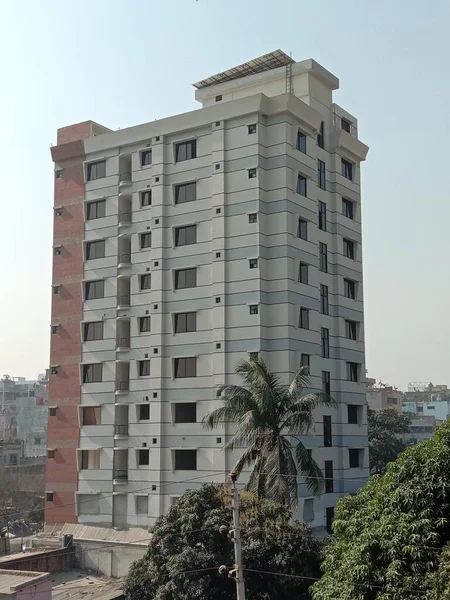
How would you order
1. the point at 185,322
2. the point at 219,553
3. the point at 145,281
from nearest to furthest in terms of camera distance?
the point at 219,553, the point at 185,322, the point at 145,281

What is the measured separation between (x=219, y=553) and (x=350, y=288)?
24.3 metres

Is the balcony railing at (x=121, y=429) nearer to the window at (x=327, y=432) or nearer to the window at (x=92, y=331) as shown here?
the window at (x=92, y=331)

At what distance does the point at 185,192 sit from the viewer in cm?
4625

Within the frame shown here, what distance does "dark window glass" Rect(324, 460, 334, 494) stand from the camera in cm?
4434

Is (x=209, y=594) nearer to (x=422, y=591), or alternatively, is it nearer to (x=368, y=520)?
(x=368, y=520)

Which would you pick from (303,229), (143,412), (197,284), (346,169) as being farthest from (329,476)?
(346,169)

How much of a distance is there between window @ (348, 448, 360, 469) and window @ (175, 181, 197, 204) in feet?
61.3

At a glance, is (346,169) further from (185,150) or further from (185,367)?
(185,367)

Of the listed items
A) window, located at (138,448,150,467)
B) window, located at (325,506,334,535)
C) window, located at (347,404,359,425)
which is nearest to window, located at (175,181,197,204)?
window, located at (138,448,150,467)

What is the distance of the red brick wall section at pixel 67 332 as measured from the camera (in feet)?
156

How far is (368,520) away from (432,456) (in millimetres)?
2802

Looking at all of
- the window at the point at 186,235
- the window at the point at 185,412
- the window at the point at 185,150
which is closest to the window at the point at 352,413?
the window at the point at 185,412

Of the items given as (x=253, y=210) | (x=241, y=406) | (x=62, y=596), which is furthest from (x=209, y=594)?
(x=253, y=210)

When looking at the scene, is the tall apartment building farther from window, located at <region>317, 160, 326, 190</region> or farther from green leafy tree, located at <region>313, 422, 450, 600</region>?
green leafy tree, located at <region>313, 422, 450, 600</region>
